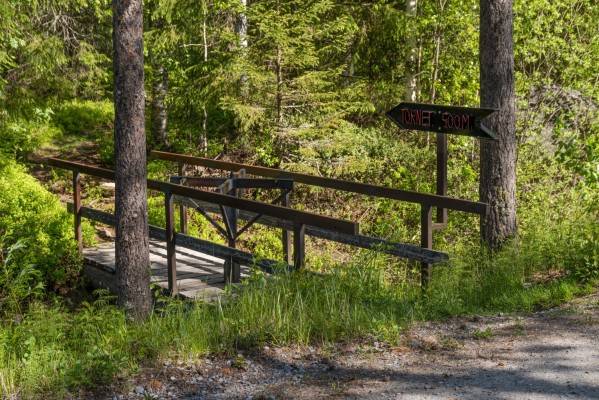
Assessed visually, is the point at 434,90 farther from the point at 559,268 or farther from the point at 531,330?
the point at 531,330

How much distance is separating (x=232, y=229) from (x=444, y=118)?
2.96 meters

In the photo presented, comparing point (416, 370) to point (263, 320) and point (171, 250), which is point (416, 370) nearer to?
point (263, 320)

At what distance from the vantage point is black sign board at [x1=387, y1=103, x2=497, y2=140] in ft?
29.7

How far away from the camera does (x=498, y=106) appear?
32.8ft

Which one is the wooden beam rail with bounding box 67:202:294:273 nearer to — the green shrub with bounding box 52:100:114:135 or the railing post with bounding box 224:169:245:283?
the railing post with bounding box 224:169:245:283

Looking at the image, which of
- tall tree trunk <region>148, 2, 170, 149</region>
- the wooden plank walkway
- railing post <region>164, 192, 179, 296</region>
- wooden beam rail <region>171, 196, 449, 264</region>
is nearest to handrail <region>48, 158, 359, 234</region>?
railing post <region>164, 192, 179, 296</region>

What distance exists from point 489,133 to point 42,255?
7002mm

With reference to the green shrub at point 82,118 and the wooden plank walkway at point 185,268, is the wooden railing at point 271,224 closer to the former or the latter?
the wooden plank walkway at point 185,268

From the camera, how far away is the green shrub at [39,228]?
11836 mm

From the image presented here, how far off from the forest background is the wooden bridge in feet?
1.62

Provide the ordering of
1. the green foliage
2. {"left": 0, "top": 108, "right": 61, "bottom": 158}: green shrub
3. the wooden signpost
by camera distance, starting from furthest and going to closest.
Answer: {"left": 0, "top": 108, "right": 61, "bottom": 158}: green shrub
the wooden signpost
the green foliage

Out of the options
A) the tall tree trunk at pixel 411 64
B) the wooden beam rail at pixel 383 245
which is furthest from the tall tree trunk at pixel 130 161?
the tall tree trunk at pixel 411 64

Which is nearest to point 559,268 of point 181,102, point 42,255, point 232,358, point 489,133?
point 489,133

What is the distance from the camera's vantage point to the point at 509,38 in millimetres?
9984
